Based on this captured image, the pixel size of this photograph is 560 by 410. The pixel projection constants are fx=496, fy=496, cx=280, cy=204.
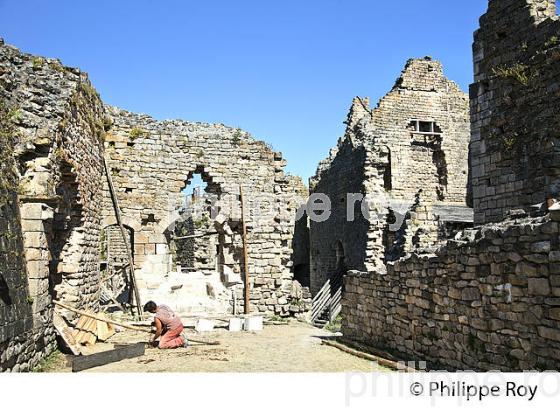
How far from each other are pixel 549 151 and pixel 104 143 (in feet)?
34.3

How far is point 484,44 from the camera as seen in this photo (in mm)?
10594

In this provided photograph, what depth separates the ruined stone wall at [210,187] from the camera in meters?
Answer: 13.2

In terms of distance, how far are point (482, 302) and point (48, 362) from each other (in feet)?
20.7

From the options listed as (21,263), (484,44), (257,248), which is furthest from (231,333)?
(484,44)

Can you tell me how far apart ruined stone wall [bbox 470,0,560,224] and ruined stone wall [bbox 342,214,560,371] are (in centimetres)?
232

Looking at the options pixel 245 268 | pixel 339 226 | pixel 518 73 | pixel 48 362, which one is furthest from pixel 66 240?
pixel 339 226

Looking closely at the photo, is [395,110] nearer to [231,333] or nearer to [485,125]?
[485,125]

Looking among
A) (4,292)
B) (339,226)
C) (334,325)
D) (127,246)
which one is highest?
(339,226)

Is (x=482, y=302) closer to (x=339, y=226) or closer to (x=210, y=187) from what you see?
(x=210, y=187)

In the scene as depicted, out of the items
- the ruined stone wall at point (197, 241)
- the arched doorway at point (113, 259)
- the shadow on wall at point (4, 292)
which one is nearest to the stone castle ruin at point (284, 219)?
the shadow on wall at point (4, 292)

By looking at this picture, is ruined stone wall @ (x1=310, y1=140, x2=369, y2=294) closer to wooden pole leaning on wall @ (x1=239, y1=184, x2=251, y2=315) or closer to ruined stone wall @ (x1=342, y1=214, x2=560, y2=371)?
wooden pole leaning on wall @ (x1=239, y1=184, x2=251, y2=315)

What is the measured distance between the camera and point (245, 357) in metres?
8.45

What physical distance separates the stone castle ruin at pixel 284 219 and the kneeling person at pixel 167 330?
1814 millimetres

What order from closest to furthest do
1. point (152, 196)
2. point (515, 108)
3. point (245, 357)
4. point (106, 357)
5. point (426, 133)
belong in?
point (106, 357) < point (245, 357) < point (515, 108) < point (152, 196) < point (426, 133)
